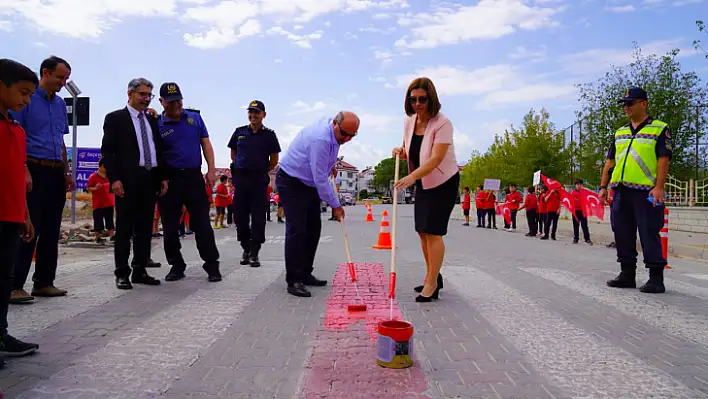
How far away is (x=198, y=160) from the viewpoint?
6035 millimetres

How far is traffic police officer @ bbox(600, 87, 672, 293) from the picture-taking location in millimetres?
5609

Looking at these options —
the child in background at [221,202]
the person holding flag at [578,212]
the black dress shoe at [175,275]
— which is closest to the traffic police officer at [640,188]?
the black dress shoe at [175,275]

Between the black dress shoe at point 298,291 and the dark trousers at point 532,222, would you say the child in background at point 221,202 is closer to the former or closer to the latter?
the dark trousers at point 532,222

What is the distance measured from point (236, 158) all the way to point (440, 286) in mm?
3528

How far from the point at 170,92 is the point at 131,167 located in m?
0.90

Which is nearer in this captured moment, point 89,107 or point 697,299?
point 697,299

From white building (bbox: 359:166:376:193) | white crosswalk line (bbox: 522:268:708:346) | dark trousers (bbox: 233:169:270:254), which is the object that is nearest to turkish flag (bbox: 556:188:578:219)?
white crosswalk line (bbox: 522:268:708:346)

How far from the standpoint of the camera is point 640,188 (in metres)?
5.72

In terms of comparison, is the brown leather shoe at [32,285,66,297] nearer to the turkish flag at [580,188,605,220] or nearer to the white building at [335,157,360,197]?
the turkish flag at [580,188,605,220]

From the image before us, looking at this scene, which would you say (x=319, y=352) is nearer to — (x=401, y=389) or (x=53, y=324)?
(x=401, y=389)

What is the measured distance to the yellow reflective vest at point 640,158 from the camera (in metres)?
Result: 5.68

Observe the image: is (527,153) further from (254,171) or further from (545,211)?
(254,171)

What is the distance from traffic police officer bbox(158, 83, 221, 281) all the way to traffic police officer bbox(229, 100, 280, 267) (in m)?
1.17

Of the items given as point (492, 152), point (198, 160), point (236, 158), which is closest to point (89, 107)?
point (236, 158)
